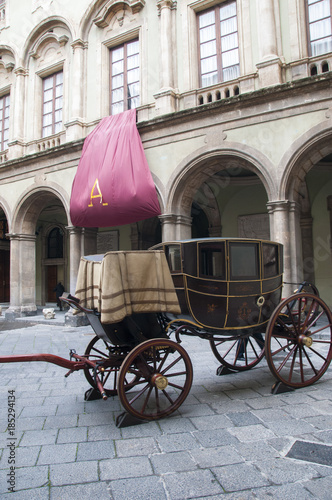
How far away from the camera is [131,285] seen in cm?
357

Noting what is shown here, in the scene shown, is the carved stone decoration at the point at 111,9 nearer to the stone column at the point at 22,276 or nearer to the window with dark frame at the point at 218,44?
the window with dark frame at the point at 218,44

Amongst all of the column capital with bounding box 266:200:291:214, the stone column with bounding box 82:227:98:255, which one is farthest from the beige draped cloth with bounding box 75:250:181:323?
the stone column with bounding box 82:227:98:255

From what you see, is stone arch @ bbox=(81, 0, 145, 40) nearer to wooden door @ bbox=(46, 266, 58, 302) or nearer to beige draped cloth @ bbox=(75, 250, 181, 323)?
wooden door @ bbox=(46, 266, 58, 302)

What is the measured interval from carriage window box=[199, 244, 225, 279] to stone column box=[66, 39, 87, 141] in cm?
974

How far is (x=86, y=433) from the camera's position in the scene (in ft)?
10.8

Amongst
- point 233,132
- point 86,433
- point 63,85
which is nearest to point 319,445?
point 86,433

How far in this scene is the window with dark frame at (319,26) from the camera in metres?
8.79

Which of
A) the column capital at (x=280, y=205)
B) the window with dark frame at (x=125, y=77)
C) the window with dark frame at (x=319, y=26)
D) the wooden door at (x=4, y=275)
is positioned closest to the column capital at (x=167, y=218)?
the column capital at (x=280, y=205)

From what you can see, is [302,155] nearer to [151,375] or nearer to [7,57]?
[151,375]

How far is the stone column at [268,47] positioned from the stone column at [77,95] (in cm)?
640

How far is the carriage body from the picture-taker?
4.00 meters

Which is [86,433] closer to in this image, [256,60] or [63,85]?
[256,60]

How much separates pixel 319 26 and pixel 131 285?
9.03 m

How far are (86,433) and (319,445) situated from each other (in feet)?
6.70
